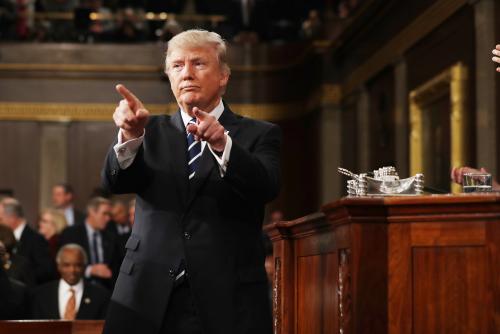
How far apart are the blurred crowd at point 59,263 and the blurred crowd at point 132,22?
5137 mm

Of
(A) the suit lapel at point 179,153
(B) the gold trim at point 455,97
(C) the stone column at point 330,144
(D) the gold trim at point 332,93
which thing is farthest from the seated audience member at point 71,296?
(D) the gold trim at point 332,93

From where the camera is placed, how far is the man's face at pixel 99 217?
31.6 ft

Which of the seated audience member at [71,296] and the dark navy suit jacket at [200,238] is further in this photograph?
the seated audience member at [71,296]

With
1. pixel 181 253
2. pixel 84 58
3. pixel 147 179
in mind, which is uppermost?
pixel 84 58

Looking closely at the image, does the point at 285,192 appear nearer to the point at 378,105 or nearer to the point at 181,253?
the point at 378,105

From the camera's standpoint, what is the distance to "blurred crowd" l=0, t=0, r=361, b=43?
49.2 ft

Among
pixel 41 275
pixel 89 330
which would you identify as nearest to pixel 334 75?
pixel 41 275

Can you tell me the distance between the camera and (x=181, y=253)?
3.24 m

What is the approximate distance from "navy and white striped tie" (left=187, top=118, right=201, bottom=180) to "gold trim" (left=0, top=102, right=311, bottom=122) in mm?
11452

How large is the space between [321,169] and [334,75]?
1228mm

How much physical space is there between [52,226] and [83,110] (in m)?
5.11

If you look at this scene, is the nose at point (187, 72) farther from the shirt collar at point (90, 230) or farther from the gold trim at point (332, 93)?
the gold trim at point (332, 93)

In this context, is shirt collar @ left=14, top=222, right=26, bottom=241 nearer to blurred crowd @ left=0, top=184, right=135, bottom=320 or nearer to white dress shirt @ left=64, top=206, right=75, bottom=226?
blurred crowd @ left=0, top=184, right=135, bottom=320

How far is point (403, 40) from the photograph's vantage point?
10.9 m
